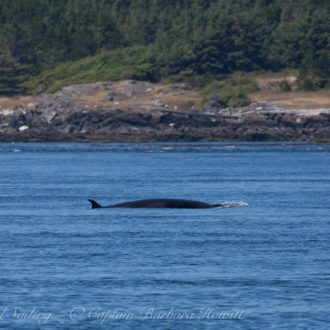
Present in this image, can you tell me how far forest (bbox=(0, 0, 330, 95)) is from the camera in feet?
528

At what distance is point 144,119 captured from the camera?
14450 cm

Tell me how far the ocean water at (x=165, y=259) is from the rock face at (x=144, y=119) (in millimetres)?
80802

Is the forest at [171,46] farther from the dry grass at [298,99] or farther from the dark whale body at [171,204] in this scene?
the dark whale body at [171,204]

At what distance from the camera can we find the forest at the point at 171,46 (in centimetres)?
16100

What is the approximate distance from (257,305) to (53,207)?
24.7 meters

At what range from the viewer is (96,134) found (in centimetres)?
14925

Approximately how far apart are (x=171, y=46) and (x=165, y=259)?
145 m

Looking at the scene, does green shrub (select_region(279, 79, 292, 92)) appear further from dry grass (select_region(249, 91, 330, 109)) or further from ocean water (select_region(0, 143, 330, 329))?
ocean water (select_region(0, 143, 330, 329))

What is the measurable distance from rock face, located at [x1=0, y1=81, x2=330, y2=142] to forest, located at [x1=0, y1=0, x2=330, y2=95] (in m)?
7.62

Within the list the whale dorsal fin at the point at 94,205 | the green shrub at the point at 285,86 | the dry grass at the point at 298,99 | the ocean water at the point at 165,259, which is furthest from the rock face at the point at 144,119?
the whale dorsal fin at the point at 94,205

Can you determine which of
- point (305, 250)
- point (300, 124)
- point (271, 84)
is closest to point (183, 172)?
point (305, 250)

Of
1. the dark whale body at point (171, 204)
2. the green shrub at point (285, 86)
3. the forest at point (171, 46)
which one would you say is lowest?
the green shrub at point (285, 86)

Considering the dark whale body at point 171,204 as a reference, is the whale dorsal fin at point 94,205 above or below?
above

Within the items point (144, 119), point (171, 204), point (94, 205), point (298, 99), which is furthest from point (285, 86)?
point (94, 205)
